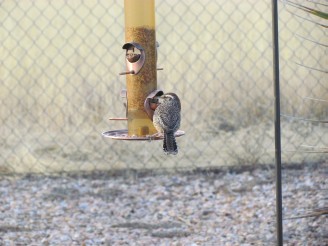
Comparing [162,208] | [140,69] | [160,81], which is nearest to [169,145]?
[140,69]

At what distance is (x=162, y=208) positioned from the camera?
5379mm

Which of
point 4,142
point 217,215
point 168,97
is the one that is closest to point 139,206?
point 217,215

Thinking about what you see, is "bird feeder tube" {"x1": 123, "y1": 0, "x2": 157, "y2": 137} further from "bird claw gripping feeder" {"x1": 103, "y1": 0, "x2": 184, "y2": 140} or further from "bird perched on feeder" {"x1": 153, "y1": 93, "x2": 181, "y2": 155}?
"bird perched on feeder" {"x1": 153, "y1": 93, "x2": 181, "y2": 155}

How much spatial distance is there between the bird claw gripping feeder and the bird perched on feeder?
14 centimetres

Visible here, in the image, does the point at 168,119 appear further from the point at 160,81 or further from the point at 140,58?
the point at 160,81

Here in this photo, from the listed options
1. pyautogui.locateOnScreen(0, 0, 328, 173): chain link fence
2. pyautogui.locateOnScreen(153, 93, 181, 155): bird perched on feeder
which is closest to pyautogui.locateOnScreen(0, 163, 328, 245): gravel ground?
pyautogui.locateOnScreen(0, 0, 328, 173): chain link fence

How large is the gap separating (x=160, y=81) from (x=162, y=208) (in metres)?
1.05

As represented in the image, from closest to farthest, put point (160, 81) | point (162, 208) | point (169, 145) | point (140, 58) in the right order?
point (169, 145), point (140, 58), point (162, 208), point (160, 81)

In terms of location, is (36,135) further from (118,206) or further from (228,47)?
(228,47)

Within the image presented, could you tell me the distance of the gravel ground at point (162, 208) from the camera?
4844 millimetres

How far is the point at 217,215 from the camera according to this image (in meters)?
5.24

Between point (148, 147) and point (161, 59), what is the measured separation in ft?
2.29

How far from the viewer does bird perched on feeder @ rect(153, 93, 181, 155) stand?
3307 millimetres

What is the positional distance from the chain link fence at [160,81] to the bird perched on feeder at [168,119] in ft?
8.46
